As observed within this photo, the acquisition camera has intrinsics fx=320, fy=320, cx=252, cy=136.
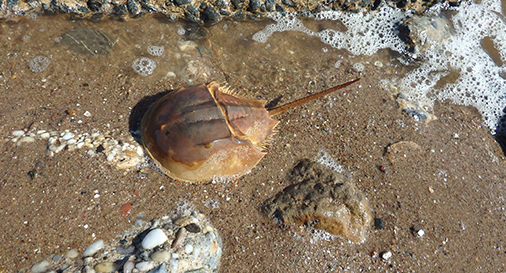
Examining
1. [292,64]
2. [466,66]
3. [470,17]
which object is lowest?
[292,64]

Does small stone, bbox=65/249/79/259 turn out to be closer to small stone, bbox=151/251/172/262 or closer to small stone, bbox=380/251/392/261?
small stone, bbox=151/251/172/262

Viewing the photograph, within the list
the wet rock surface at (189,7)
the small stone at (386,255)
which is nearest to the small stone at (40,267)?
the small stone at (386,255)

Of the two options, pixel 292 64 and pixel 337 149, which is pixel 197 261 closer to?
pixel 337 149

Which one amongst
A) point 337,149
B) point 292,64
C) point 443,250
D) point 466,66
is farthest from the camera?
point 466,66

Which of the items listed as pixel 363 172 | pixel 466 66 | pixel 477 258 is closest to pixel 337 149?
pixel 363 172

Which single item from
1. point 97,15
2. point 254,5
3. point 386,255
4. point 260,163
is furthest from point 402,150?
point 97,15

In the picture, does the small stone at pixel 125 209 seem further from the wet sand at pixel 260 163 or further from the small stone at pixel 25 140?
the small stone at pixel 25 140

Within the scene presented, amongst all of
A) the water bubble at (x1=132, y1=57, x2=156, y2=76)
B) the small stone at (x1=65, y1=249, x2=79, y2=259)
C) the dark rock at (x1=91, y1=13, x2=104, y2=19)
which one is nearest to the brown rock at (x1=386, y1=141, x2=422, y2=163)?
the water bubble at (x1=132, y1=57, x2=156, y2=76)

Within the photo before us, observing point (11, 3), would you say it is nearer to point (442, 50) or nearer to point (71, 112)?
point (71, 112)
